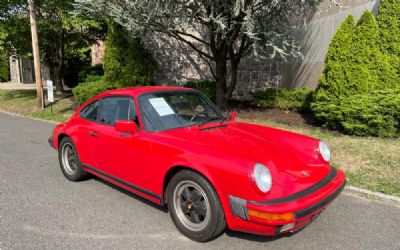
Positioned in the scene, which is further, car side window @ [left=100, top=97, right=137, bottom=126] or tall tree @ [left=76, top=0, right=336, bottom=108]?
tall tree @ [left=76, top=0, right=336, bottom=108]

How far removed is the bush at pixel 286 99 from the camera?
10.1 meters

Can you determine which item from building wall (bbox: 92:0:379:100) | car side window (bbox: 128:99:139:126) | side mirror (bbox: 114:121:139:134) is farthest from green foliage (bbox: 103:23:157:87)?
side mirror (bbox: 114:121:139:134)

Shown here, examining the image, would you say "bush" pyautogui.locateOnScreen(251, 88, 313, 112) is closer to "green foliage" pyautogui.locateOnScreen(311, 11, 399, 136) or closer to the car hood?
"green foliage" pyautogui.locateOnScreen(311, 11, 399, 136)

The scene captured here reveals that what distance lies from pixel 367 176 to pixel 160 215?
3235 mm

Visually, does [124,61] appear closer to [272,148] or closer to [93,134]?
[93,134]

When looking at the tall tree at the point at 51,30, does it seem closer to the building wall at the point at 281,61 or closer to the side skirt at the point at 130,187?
the building wall at the point at 281,61

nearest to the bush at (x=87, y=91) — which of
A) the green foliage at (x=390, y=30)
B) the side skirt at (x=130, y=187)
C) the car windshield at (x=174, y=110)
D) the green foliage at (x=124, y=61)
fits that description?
the green foliage at (x=124, y=61)

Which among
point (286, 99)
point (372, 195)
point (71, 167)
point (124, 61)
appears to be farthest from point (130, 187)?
point (124, 61)

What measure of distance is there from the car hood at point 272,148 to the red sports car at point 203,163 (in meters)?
0.01

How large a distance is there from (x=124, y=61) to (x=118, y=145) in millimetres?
9866

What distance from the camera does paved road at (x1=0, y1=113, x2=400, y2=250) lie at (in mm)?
3164

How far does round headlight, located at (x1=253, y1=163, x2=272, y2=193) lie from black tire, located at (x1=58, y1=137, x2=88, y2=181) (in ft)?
9.74

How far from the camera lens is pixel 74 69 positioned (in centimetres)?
2117

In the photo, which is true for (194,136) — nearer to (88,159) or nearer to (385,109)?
(88,159)
